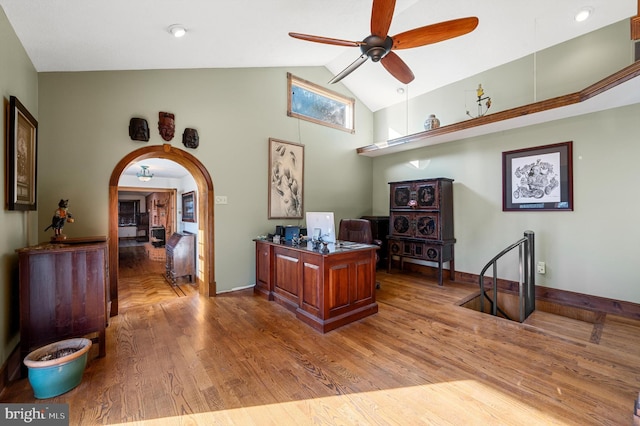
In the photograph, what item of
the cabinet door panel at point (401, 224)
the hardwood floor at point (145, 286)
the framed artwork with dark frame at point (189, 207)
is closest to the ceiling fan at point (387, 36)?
the cabinet door panel at point (401, 224)

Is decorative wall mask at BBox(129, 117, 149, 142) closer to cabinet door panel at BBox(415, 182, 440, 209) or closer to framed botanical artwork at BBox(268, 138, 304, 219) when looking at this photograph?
framed botanical artwork at BBox(268, 138, 304, 219)

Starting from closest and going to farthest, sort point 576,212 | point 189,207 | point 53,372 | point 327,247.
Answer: point 53,372
point 327,247
point 576,212
point 189,207

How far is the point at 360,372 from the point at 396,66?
283cm

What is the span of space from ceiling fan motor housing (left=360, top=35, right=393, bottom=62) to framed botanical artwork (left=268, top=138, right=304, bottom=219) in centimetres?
238

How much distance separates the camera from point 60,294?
218 cm

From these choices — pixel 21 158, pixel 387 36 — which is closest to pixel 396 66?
pixel 387 36

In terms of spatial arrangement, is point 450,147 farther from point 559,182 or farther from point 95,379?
point 95,379

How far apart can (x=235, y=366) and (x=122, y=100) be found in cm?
326

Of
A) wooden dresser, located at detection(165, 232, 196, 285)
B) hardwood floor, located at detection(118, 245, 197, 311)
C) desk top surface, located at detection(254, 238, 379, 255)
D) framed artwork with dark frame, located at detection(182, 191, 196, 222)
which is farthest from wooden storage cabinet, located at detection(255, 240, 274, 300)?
framed artwork with dark frame, located at detection(182, 191, 196, 222)

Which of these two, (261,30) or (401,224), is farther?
(401,224)

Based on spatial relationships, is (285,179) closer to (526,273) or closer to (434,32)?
(434,32)

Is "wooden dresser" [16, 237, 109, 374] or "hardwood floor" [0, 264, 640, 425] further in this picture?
"wooden dresser" [16, 237, 109, 374]

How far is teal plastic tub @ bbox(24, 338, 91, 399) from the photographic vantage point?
1754 millimetres

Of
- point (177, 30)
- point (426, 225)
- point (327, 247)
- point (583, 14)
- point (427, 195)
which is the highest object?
point (583, 14)
